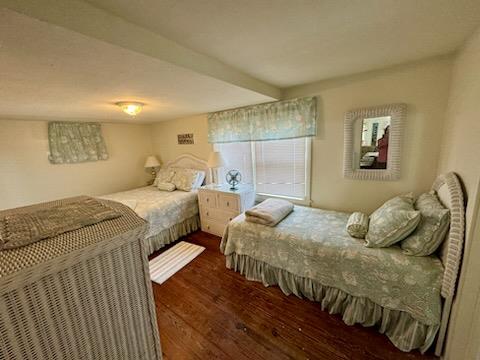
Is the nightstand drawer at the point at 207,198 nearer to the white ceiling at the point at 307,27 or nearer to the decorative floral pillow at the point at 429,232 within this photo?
the white ceiling at the point at 307,27

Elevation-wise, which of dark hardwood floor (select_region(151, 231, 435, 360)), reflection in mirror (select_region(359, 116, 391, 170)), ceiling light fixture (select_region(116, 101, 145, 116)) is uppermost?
ceiling light fixture (select_region(116, 101, 145, 116))

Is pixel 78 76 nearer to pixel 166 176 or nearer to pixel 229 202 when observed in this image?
pixel 229 202

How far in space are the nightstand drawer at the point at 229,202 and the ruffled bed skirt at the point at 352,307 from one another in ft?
2.44

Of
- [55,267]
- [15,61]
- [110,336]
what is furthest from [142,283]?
[15,61]

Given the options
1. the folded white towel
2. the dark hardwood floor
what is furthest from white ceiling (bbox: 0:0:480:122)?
the dark hardwood floor

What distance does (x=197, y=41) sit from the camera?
128 cm

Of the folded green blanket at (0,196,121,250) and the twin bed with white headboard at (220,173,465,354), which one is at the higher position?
the folded green blanket at (0,196,121,250)

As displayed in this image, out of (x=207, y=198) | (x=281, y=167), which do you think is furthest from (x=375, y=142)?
(x=207, y=198)

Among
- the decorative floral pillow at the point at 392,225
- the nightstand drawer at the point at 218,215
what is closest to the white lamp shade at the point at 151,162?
the nightstand drawer at the point at 218,215

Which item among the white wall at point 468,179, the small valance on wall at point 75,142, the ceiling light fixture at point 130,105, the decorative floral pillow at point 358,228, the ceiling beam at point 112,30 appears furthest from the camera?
the small valance on wall at point 75,142

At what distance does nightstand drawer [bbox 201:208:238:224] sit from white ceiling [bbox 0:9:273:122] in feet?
4.99

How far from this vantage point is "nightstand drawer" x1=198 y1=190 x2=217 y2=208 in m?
2.97

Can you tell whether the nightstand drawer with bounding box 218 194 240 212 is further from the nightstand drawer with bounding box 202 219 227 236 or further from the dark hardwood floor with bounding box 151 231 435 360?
the dark hardwood floor with bounding box 151 231 435 360

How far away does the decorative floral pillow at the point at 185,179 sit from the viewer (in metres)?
3.40
